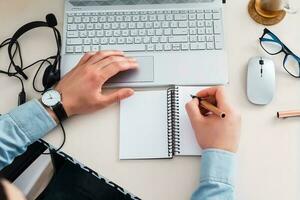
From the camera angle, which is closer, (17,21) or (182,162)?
(182,162)

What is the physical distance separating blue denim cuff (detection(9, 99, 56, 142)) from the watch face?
1 cm

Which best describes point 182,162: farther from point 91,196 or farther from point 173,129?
point 91,196

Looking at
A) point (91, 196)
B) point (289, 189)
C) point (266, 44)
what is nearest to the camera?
point (289, 189)

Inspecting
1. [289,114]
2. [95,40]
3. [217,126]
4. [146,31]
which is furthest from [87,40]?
[289,114]

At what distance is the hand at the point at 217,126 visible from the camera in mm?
765

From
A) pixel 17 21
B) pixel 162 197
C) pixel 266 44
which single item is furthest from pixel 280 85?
pixel 17 21

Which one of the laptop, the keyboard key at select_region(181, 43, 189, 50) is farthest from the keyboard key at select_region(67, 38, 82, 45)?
the keyboard key at select_region(181, 43, 189, 50)

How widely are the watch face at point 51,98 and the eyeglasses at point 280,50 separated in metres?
0.44

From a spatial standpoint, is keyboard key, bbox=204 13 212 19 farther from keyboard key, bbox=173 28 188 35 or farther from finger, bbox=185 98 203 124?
finger, bbox=185 98 203 124

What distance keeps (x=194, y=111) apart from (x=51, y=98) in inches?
11.4

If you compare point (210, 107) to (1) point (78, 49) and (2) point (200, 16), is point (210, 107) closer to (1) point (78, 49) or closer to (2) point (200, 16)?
(2) point (200, 16)

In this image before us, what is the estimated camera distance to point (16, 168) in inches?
35.4

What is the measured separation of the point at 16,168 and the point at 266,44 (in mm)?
606

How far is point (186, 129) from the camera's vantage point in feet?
2.63
